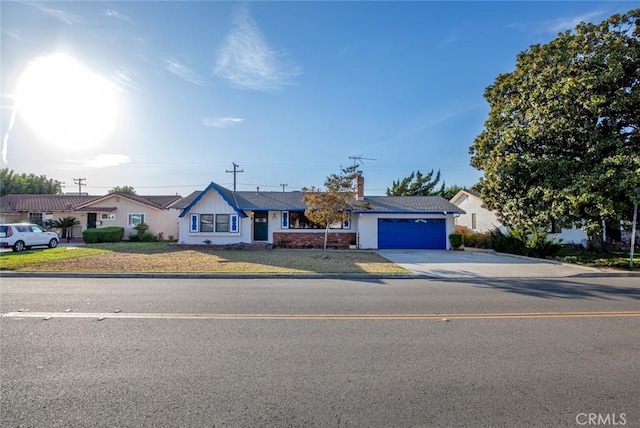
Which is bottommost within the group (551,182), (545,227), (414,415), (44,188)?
(414,415)

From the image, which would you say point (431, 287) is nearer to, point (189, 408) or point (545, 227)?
point (189, 408)

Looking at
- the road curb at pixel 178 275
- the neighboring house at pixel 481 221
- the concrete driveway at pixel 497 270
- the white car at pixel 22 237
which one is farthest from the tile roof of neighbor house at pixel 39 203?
the neighboring house at pixel 481 221

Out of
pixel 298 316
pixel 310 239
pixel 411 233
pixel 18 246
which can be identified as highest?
pixel 411 233

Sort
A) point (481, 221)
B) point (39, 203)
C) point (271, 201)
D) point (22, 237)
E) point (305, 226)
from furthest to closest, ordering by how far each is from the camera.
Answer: point (39, 203)
point (481, 221)
point (271, 201)
point (305, 226)
point (22, 237)

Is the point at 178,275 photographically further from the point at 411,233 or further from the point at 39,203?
the point at 39,203

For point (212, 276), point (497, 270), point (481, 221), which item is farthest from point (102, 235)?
point (481, 221)

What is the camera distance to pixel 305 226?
24.2 m

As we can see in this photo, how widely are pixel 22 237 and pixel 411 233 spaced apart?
23.7 meters

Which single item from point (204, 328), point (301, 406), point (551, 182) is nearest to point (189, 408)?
point (301, 406)

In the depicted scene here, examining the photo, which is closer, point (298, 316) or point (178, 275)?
point (298, 316)

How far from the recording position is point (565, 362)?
14.3 feet

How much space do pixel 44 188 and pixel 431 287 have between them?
66.2 meters

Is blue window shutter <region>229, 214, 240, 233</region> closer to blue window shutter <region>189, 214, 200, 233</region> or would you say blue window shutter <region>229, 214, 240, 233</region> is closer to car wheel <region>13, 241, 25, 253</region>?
blue window shutter <region>189, 214, 200, 233</region>
